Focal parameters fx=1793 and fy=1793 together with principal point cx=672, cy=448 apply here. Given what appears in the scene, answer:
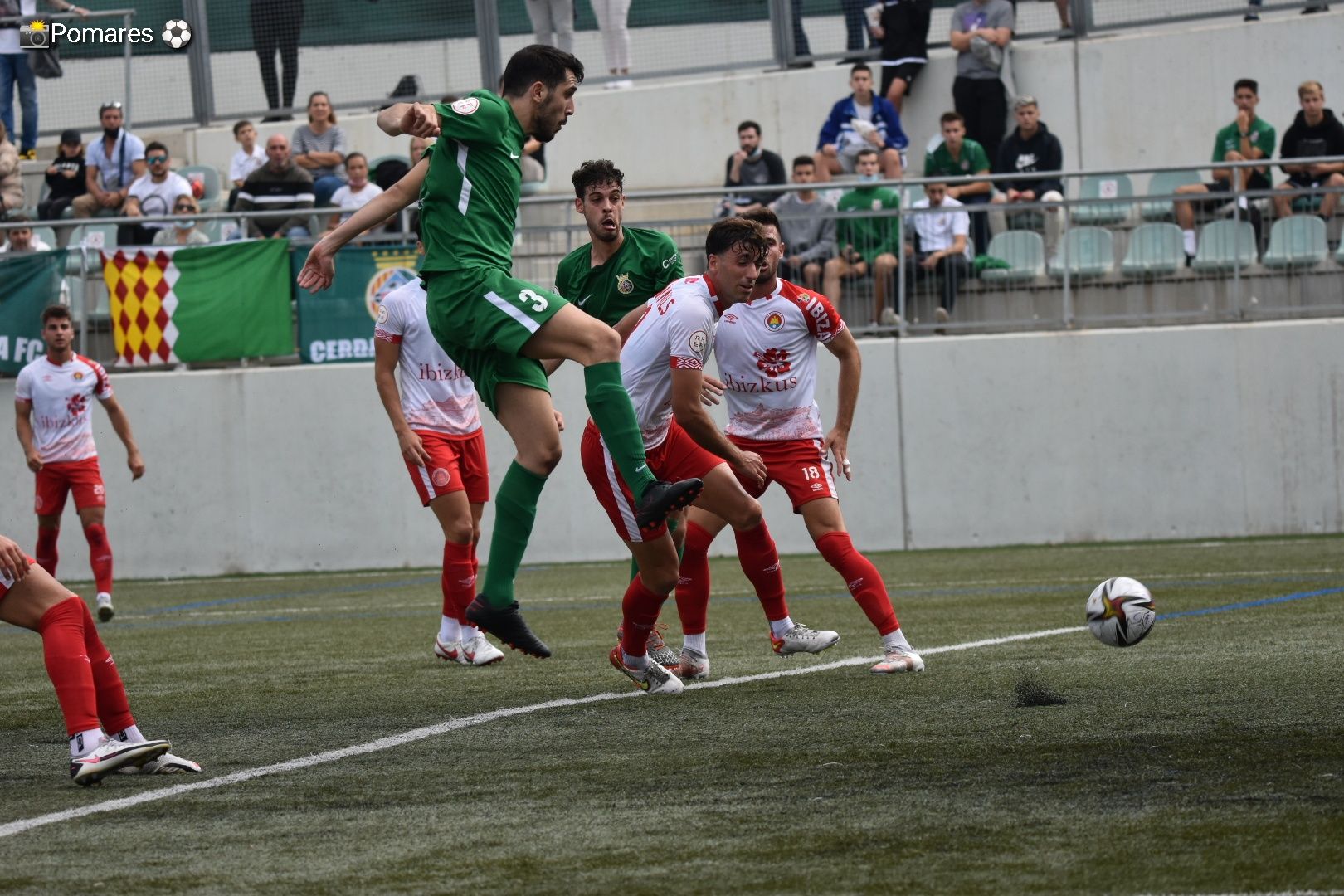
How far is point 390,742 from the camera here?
20.5ft

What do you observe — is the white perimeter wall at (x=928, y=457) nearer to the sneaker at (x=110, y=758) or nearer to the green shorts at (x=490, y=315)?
the green shorts at (x=490, y=315)

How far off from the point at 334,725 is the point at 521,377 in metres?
1.49

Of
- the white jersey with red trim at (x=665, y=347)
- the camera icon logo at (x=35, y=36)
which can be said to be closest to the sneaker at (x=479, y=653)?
the white jersey with red trim at (x=665, y=347)

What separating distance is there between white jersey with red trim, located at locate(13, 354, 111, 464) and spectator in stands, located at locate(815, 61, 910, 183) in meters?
7.68

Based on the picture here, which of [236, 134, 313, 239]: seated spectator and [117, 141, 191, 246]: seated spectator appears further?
[117, 141, 191, 246]: seated spectator

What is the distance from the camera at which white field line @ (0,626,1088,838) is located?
513cm

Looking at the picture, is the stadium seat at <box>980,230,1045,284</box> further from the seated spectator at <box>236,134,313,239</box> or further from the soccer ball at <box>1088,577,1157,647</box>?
the soccer ball at <box>1088,577,1157,647</box>

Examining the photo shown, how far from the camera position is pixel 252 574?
691 inches

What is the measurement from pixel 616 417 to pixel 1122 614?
2.50 m

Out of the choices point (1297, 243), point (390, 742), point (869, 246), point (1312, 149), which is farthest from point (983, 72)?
point (390, 742)

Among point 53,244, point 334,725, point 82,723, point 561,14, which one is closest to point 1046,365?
point 561,14

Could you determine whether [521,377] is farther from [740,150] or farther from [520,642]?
[740,150]

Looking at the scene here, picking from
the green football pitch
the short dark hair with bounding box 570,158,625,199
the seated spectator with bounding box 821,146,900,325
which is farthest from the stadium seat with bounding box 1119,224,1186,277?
the short dark hair with bounding box 570,158,625,199

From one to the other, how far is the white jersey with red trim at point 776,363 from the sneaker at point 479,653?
179 centimetres
